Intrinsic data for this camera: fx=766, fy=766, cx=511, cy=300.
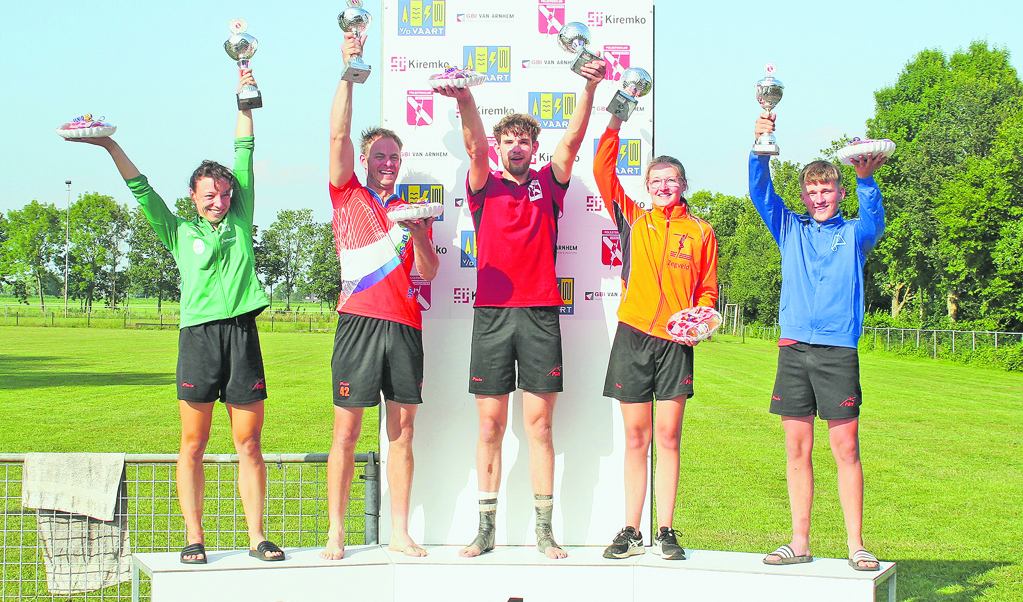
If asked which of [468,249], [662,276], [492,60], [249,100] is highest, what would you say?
[492,60]

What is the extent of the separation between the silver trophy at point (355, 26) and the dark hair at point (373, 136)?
1.61 feet

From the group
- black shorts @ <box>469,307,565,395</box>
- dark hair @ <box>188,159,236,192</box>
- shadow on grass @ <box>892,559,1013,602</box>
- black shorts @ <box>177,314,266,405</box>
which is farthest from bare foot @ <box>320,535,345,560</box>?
shadow on grass @ <box>892,559,1013,602</box>

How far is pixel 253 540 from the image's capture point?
4238mm

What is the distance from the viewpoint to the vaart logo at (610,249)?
5.04 metres

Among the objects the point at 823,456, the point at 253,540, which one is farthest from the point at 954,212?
the point at 253,540

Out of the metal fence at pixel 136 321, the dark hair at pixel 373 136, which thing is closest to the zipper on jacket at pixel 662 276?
the dark hair at pixel 373 136

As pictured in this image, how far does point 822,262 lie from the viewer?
433cm

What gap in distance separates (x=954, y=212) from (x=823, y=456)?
1036 inches

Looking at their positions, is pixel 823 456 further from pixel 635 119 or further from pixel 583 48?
pixel 583 48

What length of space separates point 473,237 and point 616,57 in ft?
4.99

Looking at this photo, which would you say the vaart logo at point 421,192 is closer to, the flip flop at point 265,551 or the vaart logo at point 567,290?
the vaart logo at point 567,290

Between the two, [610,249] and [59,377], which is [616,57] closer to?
[610,249]

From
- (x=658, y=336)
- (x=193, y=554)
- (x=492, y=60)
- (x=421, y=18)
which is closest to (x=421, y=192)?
(x=492, y=60)

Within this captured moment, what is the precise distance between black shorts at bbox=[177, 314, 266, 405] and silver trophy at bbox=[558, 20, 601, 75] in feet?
7.53
